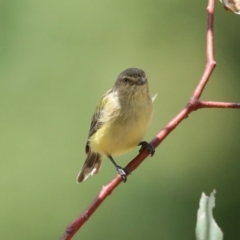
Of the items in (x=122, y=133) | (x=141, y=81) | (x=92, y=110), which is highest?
(x=141, y=81)

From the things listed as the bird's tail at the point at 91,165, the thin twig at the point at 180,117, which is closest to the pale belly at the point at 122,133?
the bird's tail at the point at 91,165

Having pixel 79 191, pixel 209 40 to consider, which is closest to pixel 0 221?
pixel 79 191

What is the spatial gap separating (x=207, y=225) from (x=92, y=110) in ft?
10.0

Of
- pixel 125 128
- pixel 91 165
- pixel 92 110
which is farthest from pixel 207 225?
pixel 92 110

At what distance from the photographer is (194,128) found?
4562mm

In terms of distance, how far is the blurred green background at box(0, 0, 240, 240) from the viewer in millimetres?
4027

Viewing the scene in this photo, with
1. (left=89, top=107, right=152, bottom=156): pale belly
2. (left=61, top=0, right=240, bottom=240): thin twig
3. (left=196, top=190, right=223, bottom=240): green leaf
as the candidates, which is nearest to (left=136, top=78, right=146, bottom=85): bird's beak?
(left=89, top=107, right=152, bottom=156): pale belly

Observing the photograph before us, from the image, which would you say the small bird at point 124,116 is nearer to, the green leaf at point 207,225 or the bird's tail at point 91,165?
the bird's tail at point 91,165

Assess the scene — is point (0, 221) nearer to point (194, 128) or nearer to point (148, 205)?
point (148, 205)

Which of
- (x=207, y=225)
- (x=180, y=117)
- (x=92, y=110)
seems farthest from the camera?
(x=92, y=110)

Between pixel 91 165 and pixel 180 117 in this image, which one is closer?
pixel 180 117

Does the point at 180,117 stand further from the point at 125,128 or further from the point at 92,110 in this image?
the point at 92,110

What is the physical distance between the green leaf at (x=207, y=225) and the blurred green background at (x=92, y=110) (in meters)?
2.82

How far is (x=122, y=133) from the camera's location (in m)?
2.08
